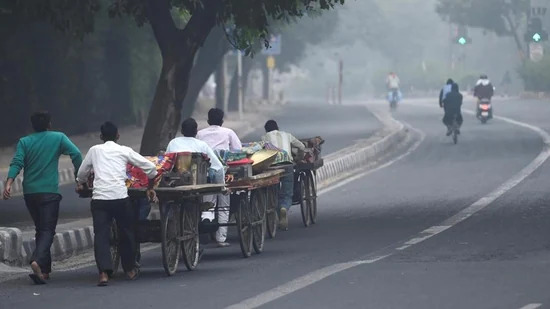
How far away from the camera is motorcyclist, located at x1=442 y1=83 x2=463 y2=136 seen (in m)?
41.5

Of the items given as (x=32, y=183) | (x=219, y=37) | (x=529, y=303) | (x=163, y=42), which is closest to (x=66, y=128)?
(x=219, y=37)

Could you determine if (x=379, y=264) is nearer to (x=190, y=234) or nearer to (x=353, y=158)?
(x=190, y=234)

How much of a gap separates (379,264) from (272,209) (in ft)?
12.8

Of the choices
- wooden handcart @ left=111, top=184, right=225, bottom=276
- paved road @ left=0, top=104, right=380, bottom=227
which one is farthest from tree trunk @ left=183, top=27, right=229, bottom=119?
wooden handcart @ left=111, top=184, right=225, bottom=276

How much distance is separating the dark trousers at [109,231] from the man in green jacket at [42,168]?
2.34 ft

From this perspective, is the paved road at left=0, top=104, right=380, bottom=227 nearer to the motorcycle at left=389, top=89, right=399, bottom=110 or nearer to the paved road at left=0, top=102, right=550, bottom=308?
the motorcycle at left=389, top=89, right=399, bottom=110

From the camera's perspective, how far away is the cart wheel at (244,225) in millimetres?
17266

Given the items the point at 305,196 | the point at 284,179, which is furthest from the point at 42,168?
the point at 305,196

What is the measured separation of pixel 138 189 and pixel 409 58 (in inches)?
5460

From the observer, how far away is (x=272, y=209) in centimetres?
1958

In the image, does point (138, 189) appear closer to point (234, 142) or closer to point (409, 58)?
point (234, 142)

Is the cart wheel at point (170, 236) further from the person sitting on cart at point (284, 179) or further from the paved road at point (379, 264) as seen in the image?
the person sitting on cart at point (284, 179)

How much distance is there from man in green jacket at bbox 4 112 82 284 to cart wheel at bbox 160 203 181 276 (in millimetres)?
1042

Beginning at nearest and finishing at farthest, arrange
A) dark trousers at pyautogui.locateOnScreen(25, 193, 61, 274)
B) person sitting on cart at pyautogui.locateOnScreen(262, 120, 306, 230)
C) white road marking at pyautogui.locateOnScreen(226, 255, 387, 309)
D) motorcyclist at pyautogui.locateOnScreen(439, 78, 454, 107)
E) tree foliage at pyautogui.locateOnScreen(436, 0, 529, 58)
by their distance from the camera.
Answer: white road marking at pyautogui.locateOnScreen(226, 255, 387, 309) < dark trousers at pyautogui.locateOnScreen(25, 193, 61, 274) < person sitting on cart at pyautogui.locateOnScreen(262, 120, 306, 230) < motorcyclist at pyautogui.locateOnScreen(439, 78, 454, 107) < tree foliage at pyautogui.locateOnScreen(436, 0, 529, 58)
